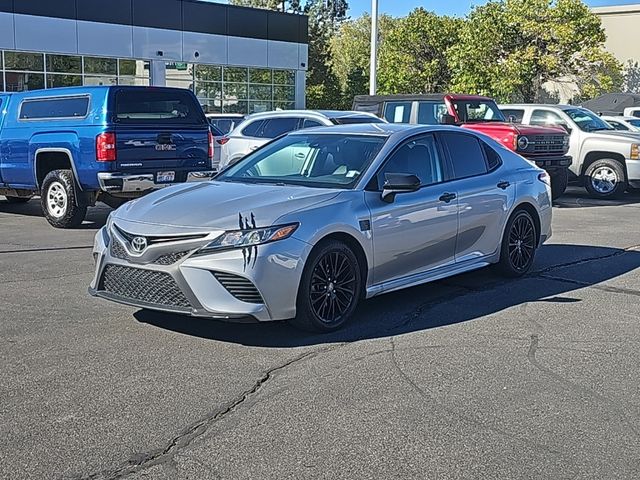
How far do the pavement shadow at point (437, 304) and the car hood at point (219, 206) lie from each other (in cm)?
88

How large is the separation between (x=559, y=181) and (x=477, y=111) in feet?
7.14

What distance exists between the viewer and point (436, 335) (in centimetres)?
638

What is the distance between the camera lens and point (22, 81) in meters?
30.2

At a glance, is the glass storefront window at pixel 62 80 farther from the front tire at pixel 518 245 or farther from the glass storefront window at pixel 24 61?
the front tire at pixel 518 245

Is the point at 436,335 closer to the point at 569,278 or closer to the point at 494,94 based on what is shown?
the point at 569,278

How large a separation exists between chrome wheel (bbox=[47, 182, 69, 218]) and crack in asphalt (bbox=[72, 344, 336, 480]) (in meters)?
7.54

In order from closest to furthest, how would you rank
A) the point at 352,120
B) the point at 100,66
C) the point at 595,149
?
the point at 352,120 < the point at 595,149 < the point at 100,66

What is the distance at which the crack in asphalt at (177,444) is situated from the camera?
13.0 ft

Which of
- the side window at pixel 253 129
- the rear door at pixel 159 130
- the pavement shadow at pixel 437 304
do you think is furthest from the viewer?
the side window at pixel 253 129

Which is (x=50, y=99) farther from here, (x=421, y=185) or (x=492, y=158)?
(x=421, y=185)

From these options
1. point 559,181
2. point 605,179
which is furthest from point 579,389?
point 605,179

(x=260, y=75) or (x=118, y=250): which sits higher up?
(x=260, y=75)

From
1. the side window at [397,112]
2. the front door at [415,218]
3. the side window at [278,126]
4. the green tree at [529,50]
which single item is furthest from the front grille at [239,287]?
the green tree at [529,50]

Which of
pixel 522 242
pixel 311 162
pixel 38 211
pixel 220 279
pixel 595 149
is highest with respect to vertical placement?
pixel 311 162
